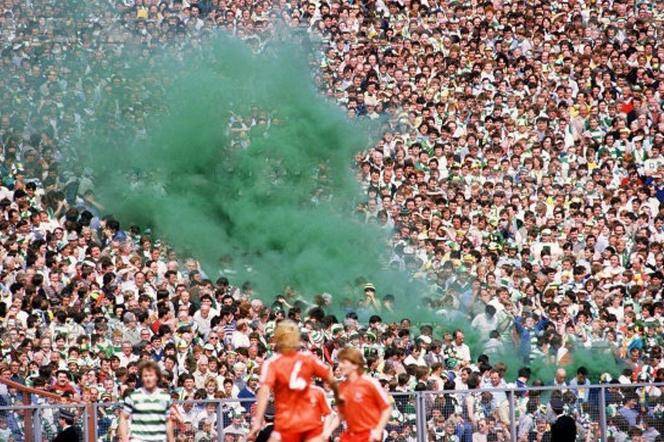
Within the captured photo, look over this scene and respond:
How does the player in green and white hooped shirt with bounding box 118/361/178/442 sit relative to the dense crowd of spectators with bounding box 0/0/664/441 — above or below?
below

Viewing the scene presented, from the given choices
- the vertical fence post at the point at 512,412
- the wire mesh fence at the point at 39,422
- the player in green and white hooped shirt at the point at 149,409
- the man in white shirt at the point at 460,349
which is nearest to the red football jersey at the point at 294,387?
the player in green and white hooped shirt at the point at 149,409

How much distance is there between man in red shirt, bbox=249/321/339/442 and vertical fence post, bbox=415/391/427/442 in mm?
4779

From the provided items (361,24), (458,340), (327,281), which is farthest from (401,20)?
(458,340)

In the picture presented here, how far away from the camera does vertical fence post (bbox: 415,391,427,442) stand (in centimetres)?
1747

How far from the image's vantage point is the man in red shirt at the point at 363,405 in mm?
13250

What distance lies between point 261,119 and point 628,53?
6.69 m

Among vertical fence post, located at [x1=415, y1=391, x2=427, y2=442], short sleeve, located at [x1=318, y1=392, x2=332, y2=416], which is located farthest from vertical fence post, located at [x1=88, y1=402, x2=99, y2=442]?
short sleeve, located at [x1=318, y1=392, x2=332, y2=416]

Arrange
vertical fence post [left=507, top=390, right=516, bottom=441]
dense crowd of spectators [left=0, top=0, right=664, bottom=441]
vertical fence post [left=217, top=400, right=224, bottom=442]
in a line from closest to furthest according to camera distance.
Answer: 1. vertical fence post [left=217, top=400, right=224, bottom=442]
2. vertical fence post [left=507, top=390, right=516, bottom=441]
3. dense crowd of spectators [left=0, top=0, right=664, bottom=441]

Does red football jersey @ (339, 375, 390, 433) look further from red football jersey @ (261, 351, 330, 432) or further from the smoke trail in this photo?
the smoke trail

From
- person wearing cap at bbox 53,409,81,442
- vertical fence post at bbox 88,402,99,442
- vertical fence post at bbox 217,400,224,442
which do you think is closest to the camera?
person wearing cap at bbox 53,409,81,442

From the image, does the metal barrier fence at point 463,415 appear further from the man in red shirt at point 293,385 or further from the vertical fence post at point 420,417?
the man in red shirt at point 293,385

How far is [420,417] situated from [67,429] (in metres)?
3.97

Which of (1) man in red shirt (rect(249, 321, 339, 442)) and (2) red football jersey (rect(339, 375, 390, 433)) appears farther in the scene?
Result: (2) red football jersey (rect(339, 375, 390, 433))

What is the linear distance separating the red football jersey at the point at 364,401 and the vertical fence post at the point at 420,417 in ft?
13.8
